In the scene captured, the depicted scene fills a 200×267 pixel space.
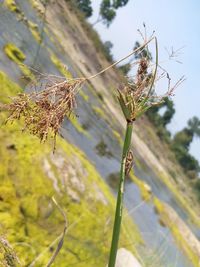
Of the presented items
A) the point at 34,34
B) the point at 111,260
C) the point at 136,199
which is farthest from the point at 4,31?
the point at 111,260

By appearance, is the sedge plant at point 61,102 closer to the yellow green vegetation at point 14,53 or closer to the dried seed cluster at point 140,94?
the dried seed cluster at point 140,94

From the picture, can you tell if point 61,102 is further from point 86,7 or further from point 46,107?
point 86,7

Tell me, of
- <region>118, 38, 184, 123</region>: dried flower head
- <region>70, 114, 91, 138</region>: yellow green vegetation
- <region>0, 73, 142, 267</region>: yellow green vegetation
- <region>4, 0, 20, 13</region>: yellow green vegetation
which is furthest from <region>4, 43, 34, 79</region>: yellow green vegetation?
Result: <region>118, 38, 184, 123</region>: dried flower head

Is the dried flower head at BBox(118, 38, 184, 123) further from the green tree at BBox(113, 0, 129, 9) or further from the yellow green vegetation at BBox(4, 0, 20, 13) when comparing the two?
the green tree at BBox(113, 0, 129, 9)

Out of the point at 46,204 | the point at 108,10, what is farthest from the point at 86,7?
the point at 46,204

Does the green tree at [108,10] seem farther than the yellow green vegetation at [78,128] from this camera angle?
Yes

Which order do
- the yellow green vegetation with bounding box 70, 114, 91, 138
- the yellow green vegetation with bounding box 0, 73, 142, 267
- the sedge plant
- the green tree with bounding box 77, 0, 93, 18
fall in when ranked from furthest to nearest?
the green tree with bounding box 77, 0, 93, 18 → the yellow green vegetation with bounding box 70, 114, 91, 138 → the yellow green vegetation with bounding box 0, 73, 142, 267 → the sedge plant

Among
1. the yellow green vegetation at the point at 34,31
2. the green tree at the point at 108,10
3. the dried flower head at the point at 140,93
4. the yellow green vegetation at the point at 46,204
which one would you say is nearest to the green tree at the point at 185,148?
the green tree at the point at 108,10
